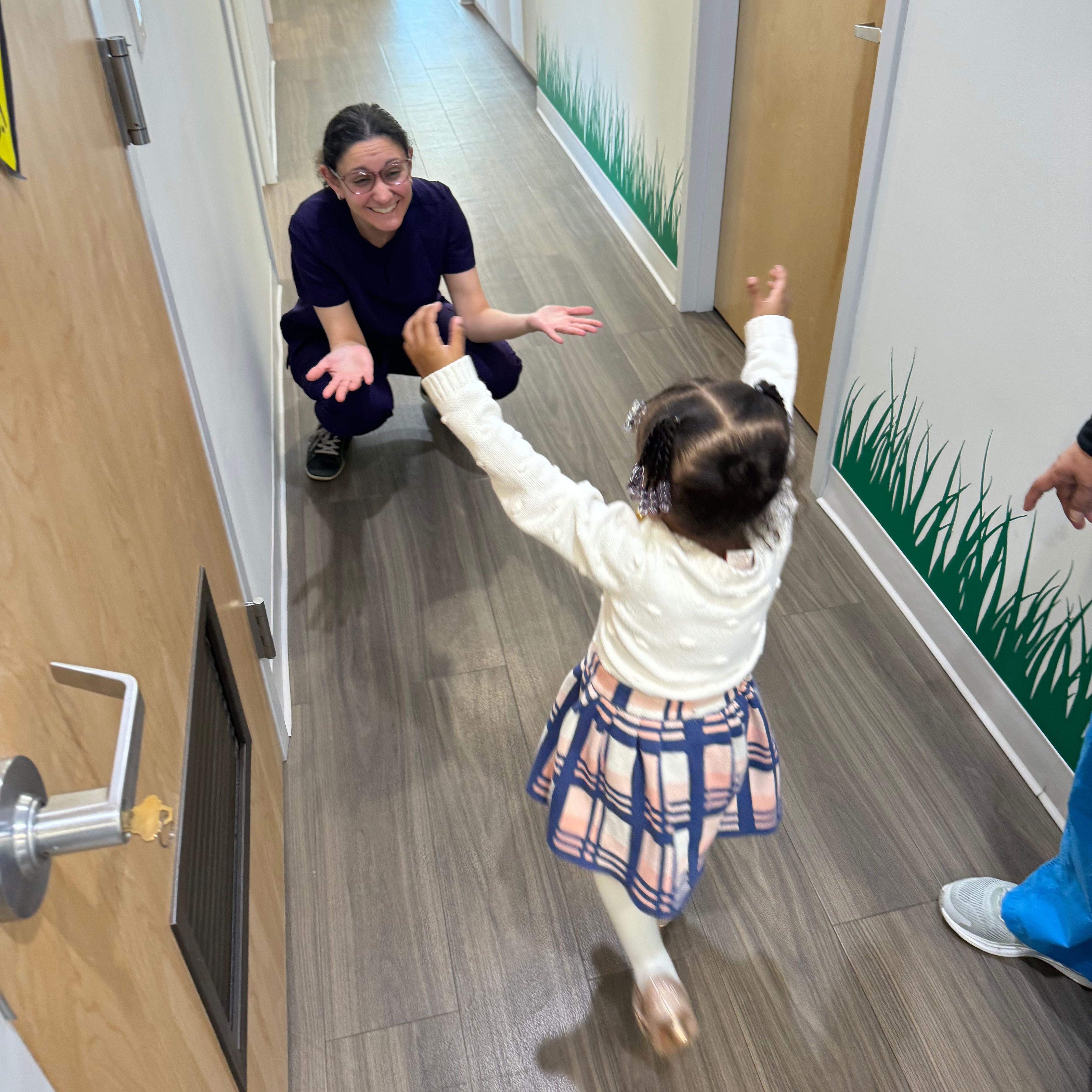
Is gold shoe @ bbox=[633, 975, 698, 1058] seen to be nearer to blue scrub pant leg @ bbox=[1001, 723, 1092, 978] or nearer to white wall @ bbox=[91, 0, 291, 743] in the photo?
blue scrub pant leg @ bbox=[1001, 723, 1092, 978]

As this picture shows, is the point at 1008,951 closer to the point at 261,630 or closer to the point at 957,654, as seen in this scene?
the point at 957,654

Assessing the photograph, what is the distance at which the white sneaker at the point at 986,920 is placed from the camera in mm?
1435

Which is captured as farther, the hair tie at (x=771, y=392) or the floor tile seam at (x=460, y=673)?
the floor tile seam at (x=460, y=673)

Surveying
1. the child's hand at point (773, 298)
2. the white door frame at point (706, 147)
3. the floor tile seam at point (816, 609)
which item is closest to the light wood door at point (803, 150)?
the white door frame at point (706, 147)

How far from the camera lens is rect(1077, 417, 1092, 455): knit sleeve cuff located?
118 cm

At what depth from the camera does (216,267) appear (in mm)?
1817

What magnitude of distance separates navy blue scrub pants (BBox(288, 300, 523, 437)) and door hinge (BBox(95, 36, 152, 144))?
1.00 metres

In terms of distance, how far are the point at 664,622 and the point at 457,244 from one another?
137cm

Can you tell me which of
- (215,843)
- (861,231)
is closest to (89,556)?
(215,843)

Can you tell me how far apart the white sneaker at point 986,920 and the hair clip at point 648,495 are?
0.91 meters

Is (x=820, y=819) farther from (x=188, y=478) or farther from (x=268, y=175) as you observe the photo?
(x=268, y=175)

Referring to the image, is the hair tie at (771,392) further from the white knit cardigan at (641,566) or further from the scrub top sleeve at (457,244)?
the scrub top sleeve at (457,244)

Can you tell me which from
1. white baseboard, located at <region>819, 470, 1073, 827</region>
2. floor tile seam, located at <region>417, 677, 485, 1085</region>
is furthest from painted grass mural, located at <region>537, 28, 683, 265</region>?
floor tile seam, located at <region>417, 677, 485, 1085</region>

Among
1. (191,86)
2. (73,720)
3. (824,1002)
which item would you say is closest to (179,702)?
(73,720)
